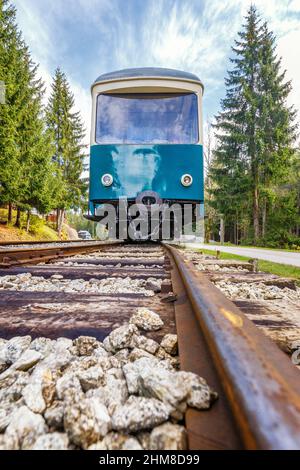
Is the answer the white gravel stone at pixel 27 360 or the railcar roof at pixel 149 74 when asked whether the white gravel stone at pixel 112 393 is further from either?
the railcar roof at pixel 149 74

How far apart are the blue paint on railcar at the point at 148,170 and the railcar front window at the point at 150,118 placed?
0.21 metres

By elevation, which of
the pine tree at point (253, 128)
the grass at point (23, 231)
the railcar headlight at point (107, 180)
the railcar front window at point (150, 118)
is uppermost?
the pine tree at point (253, 128)

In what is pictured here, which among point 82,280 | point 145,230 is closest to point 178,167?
point 145,230

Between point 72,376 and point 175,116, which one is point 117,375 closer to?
point 72,376

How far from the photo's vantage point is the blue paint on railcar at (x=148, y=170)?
5.59 metres

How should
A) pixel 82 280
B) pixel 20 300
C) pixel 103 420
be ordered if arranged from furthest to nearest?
pixel 82 280, pixel 20 300, pixel 103 420

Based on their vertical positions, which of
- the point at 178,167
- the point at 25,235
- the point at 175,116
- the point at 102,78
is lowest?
the point at 25,235

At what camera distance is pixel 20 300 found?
1389 millimetres

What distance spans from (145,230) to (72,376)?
6235 mm

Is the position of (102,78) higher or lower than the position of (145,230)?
higher

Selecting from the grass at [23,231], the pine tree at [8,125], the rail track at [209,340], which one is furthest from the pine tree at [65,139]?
the rail track at [209,340]

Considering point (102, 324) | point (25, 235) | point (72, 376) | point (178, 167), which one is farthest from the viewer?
point (25, 235)

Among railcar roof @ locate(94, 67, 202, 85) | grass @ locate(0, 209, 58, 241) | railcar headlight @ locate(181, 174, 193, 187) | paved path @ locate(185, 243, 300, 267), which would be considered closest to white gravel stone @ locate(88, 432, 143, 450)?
paved path @ locate(185, 243, 300, 267)

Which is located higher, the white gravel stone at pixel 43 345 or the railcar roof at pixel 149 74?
the railcar roof at pixel 149 74
